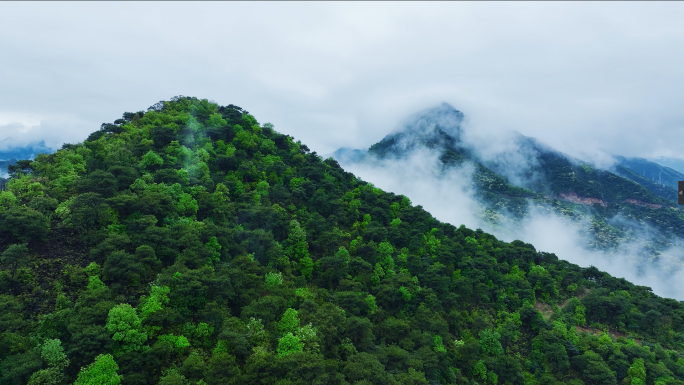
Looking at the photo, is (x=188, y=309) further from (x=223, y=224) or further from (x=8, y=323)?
(x=223, y=224)

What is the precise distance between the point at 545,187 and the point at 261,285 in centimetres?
12605

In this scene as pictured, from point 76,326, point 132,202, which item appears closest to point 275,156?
point 132,202

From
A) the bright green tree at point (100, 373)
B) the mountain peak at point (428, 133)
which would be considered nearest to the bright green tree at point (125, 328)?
the bright green tree at point (100, 373)

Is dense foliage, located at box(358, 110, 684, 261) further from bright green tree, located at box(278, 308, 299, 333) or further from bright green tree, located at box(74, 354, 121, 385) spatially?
bright green tree, located at box(74, 354, 121, 385)

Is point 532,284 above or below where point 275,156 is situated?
below

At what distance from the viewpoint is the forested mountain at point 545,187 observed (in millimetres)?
99500

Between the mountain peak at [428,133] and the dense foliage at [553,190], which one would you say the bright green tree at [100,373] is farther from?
the mountain peak at [428,133]

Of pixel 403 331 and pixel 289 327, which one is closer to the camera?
pixel 289 327

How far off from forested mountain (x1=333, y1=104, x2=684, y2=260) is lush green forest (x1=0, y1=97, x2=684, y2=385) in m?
60.8

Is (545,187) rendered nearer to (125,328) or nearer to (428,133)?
(428,133)

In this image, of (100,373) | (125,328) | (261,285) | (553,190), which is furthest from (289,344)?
(553,190)

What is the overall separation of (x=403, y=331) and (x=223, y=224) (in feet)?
68.6

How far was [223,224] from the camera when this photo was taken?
35.7 meters

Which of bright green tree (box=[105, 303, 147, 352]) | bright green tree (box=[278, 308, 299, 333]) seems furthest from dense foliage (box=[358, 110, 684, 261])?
bright green tree (box=[105, 303, 147, 352])
